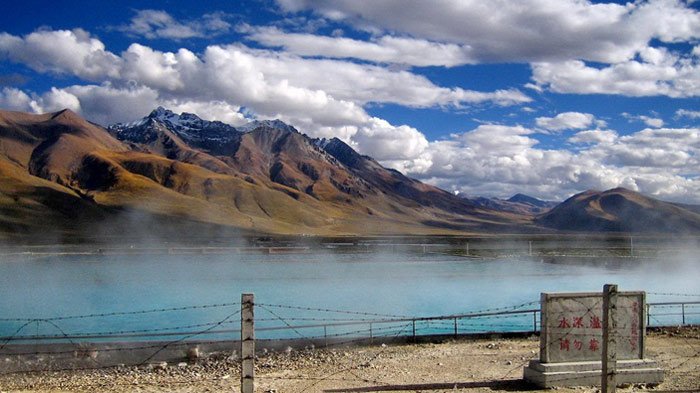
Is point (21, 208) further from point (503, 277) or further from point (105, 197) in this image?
point (503, 277)

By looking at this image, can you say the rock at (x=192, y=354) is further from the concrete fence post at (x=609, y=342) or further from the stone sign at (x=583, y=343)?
the concrete fence post at (x=609, y=342)

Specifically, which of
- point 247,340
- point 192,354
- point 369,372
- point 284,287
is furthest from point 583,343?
point 284,287

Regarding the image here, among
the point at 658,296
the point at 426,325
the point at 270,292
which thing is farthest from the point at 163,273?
the point at 658,296

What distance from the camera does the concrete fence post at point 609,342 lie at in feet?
31.3

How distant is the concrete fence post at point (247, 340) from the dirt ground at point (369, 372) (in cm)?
258

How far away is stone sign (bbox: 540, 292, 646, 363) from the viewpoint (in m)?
11.7

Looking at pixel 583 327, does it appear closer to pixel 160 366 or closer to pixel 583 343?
pixel 583 343

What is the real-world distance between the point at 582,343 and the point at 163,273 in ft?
147

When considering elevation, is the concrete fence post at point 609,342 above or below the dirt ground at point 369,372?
above

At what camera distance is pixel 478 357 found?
15.3 meters

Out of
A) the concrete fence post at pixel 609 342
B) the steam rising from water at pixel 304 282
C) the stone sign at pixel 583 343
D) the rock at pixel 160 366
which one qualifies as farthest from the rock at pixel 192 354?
the steam rising from water at pixel 304 282

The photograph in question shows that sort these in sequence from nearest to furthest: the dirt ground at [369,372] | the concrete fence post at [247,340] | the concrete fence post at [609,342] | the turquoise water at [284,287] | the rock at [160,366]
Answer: the concrete fence post at [247,340]
the concrete fence post at [609,342]
the dirt ground at [369,372]
the rock at [160,366]
the turquoise water at [284,287]

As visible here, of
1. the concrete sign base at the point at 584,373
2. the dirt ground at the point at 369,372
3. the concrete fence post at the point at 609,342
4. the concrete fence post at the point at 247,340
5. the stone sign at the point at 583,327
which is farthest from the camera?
the dirt ground at the point at 369,372

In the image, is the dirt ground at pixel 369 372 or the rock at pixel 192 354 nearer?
the dirt ground at pixel 369 372
